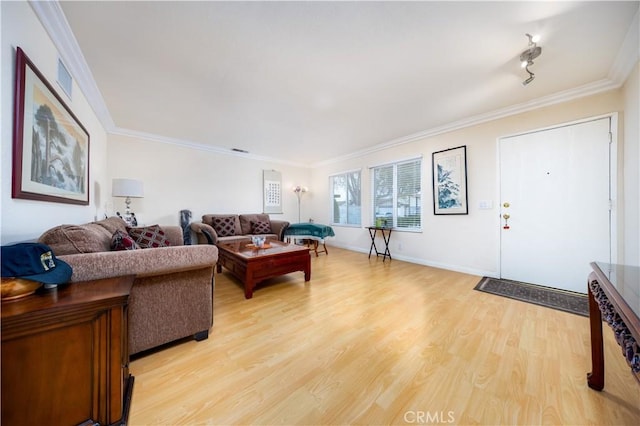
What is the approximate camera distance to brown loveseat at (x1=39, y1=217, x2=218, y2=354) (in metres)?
1.17

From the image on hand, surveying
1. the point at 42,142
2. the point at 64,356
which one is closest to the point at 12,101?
the point at 42,142

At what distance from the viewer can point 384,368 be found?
139cm

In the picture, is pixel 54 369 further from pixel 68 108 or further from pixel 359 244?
pixel 359 244

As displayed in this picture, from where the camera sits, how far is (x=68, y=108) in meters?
1.93

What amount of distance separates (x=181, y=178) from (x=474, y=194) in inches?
209

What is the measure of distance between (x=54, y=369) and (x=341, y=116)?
345 centimetres

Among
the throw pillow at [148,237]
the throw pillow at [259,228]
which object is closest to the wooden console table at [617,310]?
the throw pillow at [148,237]

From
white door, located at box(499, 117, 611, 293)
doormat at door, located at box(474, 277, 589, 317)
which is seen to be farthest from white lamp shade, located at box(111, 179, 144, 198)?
white door, located at box(499, 117, 611, 293)

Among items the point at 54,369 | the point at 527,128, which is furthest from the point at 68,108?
the point at 527,128

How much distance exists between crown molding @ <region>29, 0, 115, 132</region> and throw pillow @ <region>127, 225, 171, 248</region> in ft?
5.38

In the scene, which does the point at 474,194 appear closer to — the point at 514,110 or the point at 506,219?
the point at 506,219

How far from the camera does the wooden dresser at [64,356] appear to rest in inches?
29.5

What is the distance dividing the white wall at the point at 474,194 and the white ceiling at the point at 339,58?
0.18 m

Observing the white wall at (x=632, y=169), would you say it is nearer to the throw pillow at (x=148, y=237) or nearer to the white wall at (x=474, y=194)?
the white wall at (x=474, y=194)
